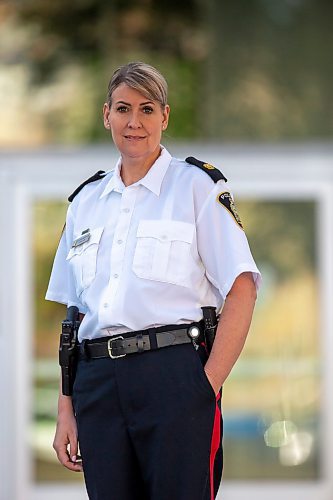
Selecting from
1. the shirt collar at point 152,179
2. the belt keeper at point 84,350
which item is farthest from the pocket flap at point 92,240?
the belt keeper at point 84,350

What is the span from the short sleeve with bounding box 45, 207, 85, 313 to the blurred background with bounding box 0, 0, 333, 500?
336cm

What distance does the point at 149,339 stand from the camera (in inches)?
112

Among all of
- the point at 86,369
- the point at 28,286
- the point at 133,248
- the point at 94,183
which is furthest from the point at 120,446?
the point at 28,286

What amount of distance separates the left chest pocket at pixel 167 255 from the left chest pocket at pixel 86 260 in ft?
0.40

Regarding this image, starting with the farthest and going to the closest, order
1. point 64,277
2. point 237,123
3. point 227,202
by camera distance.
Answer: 1. point 237,123
2. point 64,277
3. point 227,202

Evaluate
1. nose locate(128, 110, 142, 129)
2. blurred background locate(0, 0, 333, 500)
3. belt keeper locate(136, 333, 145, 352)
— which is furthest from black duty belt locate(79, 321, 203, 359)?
blurred background locate(0, 0, 333, 500)

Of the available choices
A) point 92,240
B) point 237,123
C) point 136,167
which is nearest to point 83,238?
point 92,240

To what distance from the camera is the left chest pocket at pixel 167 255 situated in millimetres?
2861

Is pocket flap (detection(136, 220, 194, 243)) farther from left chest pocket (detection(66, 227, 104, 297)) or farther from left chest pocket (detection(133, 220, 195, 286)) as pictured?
left chest pocket (detection(66, 227, 104, 297))

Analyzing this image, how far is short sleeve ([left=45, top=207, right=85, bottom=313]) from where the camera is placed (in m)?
3.14

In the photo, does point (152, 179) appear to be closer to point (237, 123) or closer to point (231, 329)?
point (231, 329)

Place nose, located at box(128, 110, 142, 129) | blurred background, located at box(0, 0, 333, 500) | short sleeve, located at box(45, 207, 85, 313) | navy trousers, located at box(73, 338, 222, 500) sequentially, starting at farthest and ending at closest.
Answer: blurred background, located at box(0, 0, 333, 500), short sleeve, located at box(45, 207, 85, 313), nose, located at box(128, 110, 142, 129), navy trousers, located at box(73, 338, 222, 500)

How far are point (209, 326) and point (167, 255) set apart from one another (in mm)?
197

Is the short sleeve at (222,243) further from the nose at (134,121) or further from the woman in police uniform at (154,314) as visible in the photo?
the nose at (134,121)
